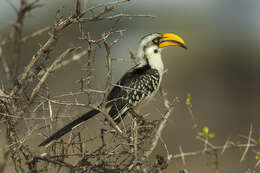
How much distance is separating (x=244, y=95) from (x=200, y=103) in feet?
5.73

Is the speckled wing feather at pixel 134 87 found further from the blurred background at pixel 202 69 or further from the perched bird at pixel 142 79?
the blurred background at pixel 202 69

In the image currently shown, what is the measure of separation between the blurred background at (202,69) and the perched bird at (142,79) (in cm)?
443

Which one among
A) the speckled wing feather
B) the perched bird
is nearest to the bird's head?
the perched bird

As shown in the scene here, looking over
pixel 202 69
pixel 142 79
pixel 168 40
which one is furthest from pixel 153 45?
pixel 202 69

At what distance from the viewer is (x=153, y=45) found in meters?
5.18

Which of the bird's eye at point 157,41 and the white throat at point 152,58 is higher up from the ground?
the bird's eye at point 157,41

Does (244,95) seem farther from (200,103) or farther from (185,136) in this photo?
Answer: (185,136)

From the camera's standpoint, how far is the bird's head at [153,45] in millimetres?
5105

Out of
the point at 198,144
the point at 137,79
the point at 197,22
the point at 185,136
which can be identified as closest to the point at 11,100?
the point at 137,79

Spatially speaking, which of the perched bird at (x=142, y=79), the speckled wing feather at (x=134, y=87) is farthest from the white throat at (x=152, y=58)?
the speckled wing feather at (x=134, y=87)

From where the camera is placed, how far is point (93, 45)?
2.59 metres

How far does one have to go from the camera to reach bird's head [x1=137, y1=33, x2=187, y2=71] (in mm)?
5105

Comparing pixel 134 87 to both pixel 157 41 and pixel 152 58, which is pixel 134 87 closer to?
pixel 152 58

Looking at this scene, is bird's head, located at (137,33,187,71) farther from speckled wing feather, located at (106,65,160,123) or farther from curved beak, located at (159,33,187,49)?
speckled wing feather, located at (106,65,160,123)
